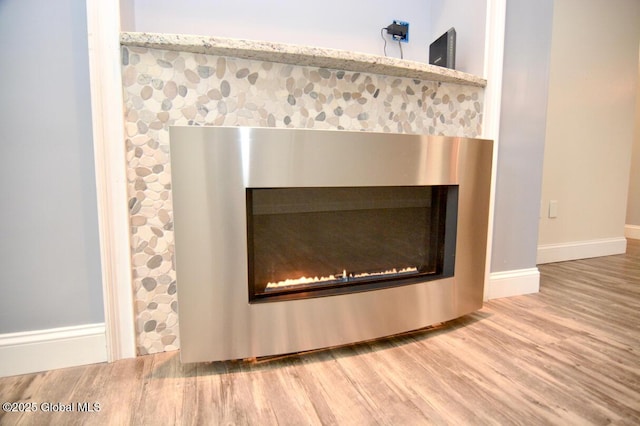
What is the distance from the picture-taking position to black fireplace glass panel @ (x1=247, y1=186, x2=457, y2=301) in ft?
3.23

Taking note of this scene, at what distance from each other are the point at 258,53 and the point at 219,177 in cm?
42

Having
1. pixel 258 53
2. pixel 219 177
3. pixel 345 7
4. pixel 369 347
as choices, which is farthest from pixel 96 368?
pixel 345 7

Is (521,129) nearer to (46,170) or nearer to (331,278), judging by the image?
(331,278)

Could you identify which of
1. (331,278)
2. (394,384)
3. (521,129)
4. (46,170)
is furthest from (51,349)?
(521,129)

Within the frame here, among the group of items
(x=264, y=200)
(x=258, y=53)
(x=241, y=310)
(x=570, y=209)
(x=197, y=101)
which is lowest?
(x=241, y=310)

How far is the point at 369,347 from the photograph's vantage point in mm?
1094

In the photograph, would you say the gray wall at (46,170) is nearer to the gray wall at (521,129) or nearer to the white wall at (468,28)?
the white wall at (468,28)

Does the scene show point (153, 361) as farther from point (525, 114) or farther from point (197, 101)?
point (525, 114)

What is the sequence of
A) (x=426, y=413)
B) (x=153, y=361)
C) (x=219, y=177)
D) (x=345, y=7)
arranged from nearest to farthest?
(x=426, y=413)
(x=219, y=177)
(x=153, y=361)
(x=345, y=7)

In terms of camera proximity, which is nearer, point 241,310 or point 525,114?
point 241,310

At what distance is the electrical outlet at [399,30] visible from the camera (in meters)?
1.68

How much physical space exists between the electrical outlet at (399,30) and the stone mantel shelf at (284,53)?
632 mm

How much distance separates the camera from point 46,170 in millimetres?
926

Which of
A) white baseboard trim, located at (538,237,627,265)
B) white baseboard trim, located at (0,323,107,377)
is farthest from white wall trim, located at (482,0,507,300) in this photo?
white baseboard trim, located at (0,323,107,377)
